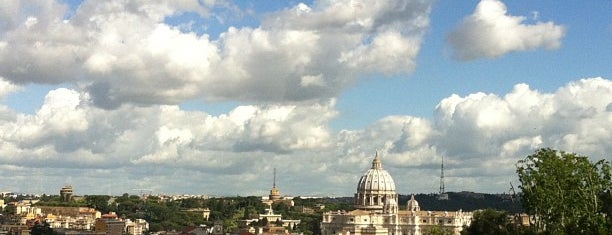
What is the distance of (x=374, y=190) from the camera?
133m

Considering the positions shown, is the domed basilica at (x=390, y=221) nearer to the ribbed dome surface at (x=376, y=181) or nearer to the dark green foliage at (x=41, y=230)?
the ribbed dome surface at (x=376, y=181)

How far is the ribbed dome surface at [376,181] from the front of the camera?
13362cm

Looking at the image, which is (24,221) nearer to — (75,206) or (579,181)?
(75,206)

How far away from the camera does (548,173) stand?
47.0 metres

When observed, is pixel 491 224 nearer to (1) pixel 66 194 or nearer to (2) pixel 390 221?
(2) pixel 390 221

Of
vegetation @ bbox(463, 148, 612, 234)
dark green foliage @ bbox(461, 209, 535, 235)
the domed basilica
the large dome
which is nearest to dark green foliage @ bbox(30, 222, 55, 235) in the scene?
the domed basilica

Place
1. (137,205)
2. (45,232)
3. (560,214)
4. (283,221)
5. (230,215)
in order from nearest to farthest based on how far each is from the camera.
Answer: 1. (560,214)
2. (45,232)
3. (283,221)
4. (230,215)
5. (137,205)

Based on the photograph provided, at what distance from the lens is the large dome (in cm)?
13312

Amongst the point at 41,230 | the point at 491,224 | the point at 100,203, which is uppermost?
the point at 100,203

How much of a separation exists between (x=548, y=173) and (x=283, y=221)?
100007 millimetres

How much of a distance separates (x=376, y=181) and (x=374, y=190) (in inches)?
52.4

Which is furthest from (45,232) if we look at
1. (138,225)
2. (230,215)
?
(230,215)

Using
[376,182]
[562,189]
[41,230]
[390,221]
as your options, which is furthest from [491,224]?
[376,182]

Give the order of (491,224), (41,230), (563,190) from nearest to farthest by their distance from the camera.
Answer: (563,190) → (491,224) → (41,230)
